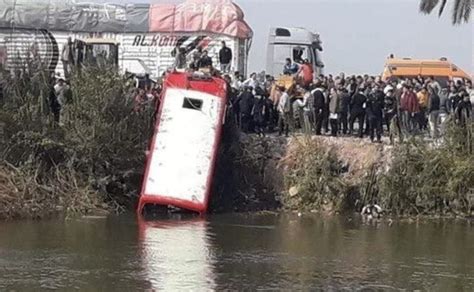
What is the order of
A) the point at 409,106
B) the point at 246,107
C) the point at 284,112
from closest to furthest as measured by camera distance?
1. the point at 246,107
2. the point at 284,112
3. the point at 409,106

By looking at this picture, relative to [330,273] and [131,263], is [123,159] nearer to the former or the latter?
[131,263]

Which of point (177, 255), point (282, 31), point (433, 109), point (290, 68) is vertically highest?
point (282, 31)

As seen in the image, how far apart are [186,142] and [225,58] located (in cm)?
615

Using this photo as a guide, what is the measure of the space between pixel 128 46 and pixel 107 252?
13685 millimetres

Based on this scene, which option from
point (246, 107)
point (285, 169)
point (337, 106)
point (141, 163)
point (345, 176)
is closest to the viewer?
point (141, 163)

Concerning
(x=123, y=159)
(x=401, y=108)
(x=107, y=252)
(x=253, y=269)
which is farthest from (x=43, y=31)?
(x=253, y=269)

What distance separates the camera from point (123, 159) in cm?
2433

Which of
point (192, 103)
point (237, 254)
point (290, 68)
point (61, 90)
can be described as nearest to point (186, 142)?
point (192, 103)

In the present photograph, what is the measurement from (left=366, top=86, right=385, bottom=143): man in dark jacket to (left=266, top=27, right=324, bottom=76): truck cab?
9115 millimetres

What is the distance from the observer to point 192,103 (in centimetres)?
2425

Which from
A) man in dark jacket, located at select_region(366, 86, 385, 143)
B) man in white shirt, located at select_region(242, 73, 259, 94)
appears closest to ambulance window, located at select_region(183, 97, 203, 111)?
man in white shirt, located at select_region(242, 73, 259, 94)

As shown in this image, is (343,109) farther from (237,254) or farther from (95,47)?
(237,254)

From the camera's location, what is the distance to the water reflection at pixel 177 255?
15.2 meters

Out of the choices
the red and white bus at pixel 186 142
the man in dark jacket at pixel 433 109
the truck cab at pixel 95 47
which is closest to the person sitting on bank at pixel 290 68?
the man in dark jacket at pixel 433 109
